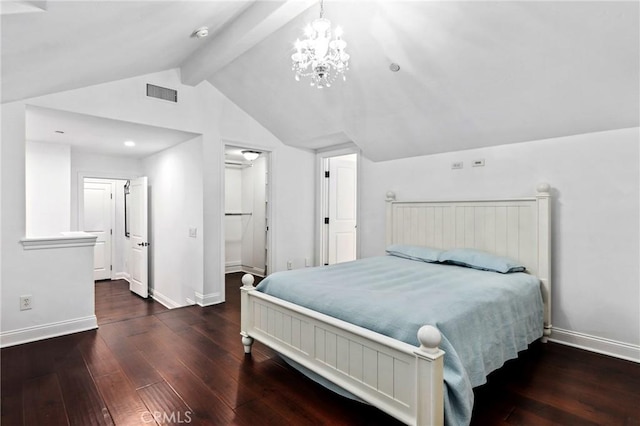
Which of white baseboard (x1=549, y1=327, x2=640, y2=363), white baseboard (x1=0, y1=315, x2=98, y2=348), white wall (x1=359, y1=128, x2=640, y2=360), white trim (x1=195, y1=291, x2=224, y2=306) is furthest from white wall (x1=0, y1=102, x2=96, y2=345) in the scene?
white baseboard (x1=549, y1=327, x2=640, y2=363)

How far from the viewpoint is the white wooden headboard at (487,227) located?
9.68ft

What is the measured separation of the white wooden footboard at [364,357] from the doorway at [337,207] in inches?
105

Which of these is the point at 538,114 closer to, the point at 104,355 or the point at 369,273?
the point at 369,273

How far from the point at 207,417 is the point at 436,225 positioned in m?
2.88

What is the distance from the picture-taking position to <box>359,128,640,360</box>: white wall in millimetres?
2646

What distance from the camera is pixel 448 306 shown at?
75.6 inches

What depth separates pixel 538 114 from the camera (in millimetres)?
2850

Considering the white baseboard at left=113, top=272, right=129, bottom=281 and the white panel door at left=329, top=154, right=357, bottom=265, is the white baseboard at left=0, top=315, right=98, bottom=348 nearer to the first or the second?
the white panel door at left=329, top=154, right=357, bottom=265

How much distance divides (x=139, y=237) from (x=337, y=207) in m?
3.15

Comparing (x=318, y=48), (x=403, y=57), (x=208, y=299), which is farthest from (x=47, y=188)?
(x=403, y=57)

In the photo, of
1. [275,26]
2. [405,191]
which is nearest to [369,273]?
[405,191]

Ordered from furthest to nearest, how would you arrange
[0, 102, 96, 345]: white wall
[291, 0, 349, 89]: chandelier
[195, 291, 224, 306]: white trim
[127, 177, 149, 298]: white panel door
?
[127, 177, 149, 298]: white panel door < [195, 291, 224, 306]: white trim < [0, 102, 96, 345]: white wall < [291, 0, 349, 89]: chandelier

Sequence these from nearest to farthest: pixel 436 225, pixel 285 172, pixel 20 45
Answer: pixel 20 45 < pixel 436 225 < pixel 285 172

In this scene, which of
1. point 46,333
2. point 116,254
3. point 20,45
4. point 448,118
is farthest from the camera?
point 116,254
